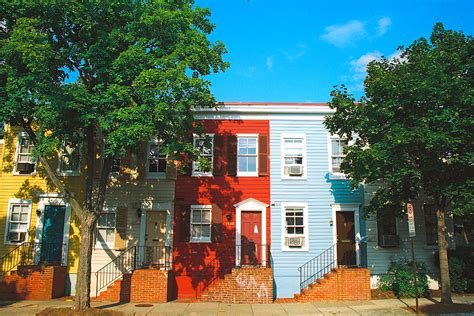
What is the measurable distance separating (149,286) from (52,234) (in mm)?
5145

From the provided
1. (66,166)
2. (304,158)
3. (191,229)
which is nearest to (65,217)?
(66,166)

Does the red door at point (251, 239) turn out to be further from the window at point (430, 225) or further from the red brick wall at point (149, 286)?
the window at point (430, 225)

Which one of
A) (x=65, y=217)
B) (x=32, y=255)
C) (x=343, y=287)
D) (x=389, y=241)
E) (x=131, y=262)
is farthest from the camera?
(x=65, y=217)

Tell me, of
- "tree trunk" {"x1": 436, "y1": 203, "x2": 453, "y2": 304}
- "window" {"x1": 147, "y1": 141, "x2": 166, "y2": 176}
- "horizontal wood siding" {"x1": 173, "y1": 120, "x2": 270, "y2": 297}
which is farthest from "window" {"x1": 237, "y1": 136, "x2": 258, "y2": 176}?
"tree trunk" {"x1": 436, "y1": 203, "x2": 453, "y2": 304}

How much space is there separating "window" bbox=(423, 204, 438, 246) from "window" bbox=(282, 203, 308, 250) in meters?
5.02

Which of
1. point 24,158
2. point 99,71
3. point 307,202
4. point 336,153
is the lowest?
point 307,202

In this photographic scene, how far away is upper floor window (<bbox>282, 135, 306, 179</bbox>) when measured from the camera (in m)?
16.8

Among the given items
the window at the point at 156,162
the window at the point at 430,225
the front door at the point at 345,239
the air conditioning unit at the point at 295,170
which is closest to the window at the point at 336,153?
the air conditioning unit at the point at 295,170

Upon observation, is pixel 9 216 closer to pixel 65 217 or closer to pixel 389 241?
pixel 65 217

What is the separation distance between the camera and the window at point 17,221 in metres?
16.7

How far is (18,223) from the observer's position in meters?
16.8

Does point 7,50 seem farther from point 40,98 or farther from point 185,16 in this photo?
point 185,16

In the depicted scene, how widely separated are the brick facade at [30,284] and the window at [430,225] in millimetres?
14909

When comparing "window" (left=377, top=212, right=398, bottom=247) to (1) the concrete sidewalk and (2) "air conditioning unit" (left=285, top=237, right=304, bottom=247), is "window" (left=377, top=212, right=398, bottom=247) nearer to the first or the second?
(1) the concrete sidewalk
